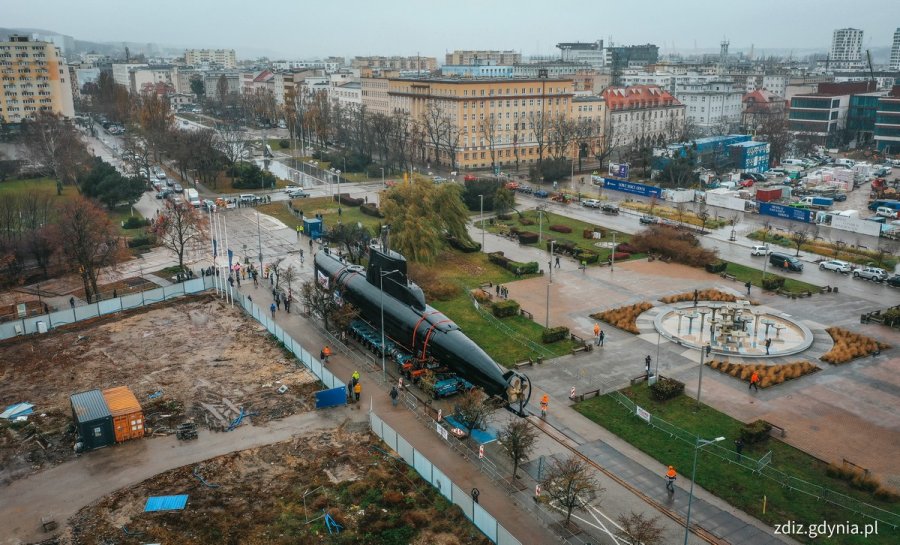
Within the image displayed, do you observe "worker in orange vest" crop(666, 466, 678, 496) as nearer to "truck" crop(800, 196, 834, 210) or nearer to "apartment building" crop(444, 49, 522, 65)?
"truck" crop(800, 196, 834, 210)

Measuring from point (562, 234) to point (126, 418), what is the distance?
167 ft

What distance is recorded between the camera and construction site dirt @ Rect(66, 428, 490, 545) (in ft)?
92.1

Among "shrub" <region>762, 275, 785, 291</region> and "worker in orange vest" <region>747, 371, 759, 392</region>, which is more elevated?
"shrub" <region>762, 275, 785, 291</region>

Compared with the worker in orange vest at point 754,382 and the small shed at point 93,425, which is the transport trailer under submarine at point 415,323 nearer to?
the worker in orange vest at point 754,382

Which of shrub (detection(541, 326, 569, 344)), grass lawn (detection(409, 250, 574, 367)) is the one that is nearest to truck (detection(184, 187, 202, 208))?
grass lawn (detection(409, 250, 574, 367))

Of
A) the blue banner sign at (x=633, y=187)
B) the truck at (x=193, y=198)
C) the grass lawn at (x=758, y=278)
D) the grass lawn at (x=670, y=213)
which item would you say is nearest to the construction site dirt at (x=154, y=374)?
the truck at (x=193, y=198)

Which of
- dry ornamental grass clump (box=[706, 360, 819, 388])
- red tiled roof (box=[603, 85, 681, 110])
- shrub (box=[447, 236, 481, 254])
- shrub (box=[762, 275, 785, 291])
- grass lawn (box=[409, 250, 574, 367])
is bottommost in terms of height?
dry ornamental grass clump (box=[706, 360, 819, 388])

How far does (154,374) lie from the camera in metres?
42.9

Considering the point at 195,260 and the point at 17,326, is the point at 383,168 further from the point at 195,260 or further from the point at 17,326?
the point at 17,326

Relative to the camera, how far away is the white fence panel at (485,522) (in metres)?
27.3

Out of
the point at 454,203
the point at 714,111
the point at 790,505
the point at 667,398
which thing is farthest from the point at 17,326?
the point at 714,111

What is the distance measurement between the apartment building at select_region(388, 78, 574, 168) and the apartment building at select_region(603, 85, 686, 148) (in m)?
11.5

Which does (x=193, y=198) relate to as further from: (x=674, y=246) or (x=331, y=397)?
(x=331, y=397)

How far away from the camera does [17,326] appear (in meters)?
48.9
